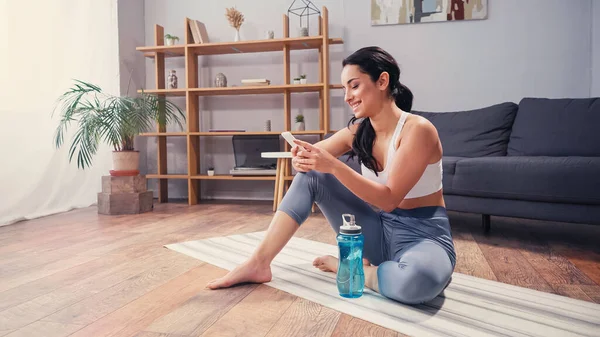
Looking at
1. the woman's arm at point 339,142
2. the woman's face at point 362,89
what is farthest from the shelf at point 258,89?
the woman's face at point 362,89

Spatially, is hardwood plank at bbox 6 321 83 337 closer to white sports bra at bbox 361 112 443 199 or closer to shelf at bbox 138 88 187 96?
white sports bra at bbox 361 112 443 199

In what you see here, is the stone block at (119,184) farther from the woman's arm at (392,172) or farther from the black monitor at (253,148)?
the woman's arm at (392,172)

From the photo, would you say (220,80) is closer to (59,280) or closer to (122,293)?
(59,280)

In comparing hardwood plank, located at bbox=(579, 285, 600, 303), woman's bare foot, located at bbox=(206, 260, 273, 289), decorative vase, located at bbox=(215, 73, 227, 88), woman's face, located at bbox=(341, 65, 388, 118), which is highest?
decorative vase, located at bbox=(215, 73, 227, 88)

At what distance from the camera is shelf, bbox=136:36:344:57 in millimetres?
3791

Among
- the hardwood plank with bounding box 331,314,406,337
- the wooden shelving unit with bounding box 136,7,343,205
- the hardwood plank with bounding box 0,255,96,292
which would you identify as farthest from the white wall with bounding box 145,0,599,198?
the hardwood plank with bounding box 331,314,406,337

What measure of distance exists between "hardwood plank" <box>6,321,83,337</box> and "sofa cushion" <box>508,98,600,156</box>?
267 cm

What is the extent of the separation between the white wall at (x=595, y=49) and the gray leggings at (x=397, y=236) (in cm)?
278

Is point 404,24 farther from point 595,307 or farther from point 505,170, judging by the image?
point 595,307

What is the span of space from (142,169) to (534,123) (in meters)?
3.42

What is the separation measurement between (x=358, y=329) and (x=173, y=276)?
32.8 inches

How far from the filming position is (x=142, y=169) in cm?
450

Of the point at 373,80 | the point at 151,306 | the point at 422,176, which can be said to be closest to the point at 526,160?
the point at 422,176

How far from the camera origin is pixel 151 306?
1.40 meters
